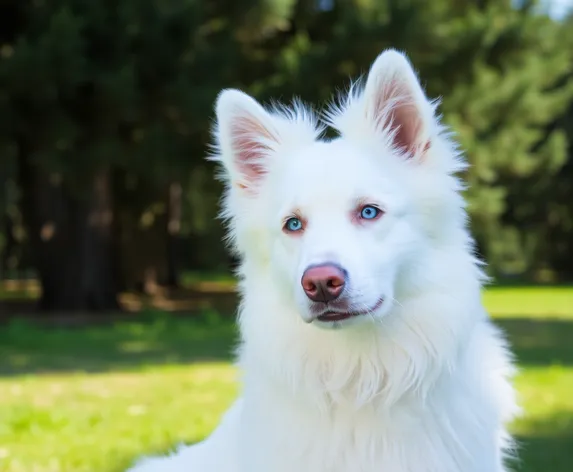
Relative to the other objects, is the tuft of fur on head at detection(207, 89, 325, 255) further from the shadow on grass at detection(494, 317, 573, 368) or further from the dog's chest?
the shadow on grass at detection(494, 317, 573, 368)

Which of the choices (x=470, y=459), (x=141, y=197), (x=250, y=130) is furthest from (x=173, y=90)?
(x=470, y=459)

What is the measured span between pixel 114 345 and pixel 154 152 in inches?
169

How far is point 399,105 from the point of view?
348 centimetres

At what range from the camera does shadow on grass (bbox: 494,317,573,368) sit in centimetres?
1074

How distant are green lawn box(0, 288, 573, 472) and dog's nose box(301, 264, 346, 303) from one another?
2928 mm

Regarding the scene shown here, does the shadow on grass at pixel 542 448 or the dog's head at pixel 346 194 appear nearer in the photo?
the dog's head at pixel 346 194

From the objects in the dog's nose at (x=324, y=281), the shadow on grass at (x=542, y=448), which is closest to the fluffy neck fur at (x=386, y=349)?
the dog's nose at (x=324, y=281)

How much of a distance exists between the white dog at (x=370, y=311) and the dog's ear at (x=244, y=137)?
1 centimetres

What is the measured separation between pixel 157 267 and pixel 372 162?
79.4 ft

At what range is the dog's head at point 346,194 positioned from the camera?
3.10 m

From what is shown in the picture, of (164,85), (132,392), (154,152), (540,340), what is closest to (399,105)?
(132,392)

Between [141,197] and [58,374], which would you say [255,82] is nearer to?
[141,197]

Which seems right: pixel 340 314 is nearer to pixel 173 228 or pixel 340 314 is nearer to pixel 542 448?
pixel 542 448

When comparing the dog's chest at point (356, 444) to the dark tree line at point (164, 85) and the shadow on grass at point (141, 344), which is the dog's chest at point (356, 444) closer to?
the shadow on grass at point (141, 344)
